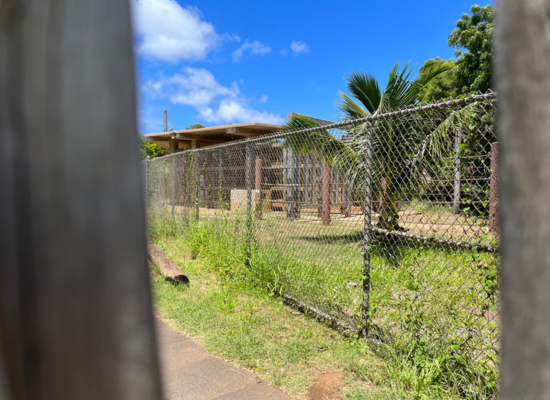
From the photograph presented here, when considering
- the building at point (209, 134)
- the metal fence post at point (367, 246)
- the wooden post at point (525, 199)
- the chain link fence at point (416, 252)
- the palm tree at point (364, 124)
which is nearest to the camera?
the wooden post at point (525, 199)

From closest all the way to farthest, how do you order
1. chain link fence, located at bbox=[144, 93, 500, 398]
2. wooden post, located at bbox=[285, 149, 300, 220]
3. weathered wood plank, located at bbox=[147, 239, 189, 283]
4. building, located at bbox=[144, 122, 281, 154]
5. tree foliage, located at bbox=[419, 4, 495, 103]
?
chain link fence, located at bbox=[144, 93, 500, 398], weathered wood plank, located at bbox=[147, 239, 189, 283], wooden post, located at bbox=[285, 149, 300, 220], building, located at bbox=[144, 122, 281, 154], tree foliage, located at bbox=[419, 4, 495, 103]

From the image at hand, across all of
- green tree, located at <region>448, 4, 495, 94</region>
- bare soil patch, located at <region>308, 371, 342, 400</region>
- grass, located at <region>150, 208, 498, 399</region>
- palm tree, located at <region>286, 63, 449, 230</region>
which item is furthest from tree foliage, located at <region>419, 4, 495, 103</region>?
bare soil patch, located at <region>308, 371, 342, 400</region>

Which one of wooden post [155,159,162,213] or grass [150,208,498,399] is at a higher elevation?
wooden post [155,159,162,213]

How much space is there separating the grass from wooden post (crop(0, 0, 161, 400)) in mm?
2654

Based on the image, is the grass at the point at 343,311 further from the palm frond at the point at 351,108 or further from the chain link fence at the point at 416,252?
the palm frond at the point at 351,108

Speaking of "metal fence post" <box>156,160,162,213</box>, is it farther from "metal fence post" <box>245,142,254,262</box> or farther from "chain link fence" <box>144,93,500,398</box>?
"metal fence post" <box>245,142,254,262</box>

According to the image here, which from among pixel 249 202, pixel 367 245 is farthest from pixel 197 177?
pixel 367 245

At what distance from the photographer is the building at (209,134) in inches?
552

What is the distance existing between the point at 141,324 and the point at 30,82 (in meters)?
0.32

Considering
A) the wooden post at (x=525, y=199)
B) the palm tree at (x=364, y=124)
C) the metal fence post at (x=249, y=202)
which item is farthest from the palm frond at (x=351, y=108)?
the wooden post at (x=525, y=199)

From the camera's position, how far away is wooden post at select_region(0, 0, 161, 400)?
0.44 meters

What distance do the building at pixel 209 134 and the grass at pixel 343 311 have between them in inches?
331

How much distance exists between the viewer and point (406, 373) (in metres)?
2.80

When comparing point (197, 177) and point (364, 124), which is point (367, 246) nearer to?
point (364, 124)
